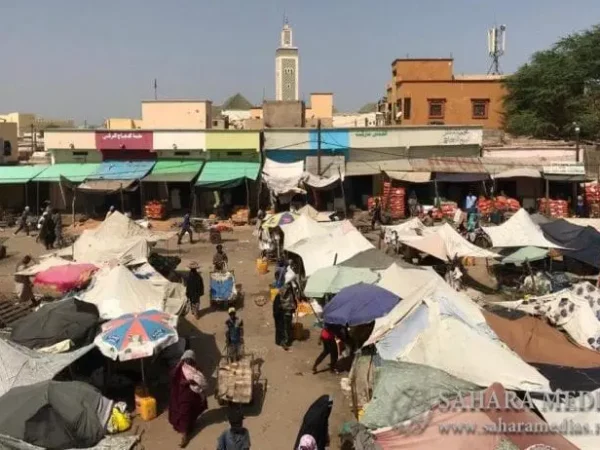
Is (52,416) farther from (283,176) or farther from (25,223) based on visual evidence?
(283,176)

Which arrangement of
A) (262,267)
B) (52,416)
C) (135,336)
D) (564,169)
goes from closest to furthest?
(52,416), (135,336), (262,267), (564,169)

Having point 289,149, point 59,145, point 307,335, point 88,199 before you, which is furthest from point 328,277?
point 59,145

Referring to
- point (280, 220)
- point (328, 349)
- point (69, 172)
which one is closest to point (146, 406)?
point (328, 349)

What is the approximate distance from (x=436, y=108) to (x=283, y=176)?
467 inches

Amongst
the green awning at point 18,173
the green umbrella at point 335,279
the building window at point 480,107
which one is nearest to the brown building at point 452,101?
the building window at point 480,107

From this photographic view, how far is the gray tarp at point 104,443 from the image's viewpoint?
6318 mm

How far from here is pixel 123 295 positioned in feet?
33.3

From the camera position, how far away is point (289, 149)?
2680 centimetres

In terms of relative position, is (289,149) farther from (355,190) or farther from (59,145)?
(59,145)

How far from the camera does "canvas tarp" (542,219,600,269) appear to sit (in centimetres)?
Answer: 1404

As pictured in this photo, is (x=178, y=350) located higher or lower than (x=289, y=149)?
lower

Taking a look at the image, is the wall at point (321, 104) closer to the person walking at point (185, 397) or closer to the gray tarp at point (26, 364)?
the gray tarp at point (26, 364)

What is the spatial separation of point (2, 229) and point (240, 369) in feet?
61.1

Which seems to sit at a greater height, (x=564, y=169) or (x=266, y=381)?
(x=564, y=169)
